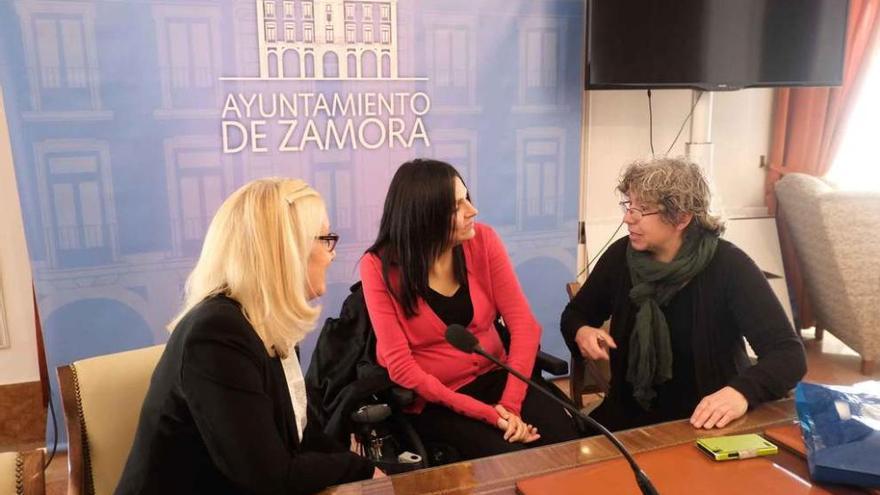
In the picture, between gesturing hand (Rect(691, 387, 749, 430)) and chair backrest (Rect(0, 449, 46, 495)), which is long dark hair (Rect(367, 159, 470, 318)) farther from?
chair backrest (Rect(0, 449, 46, 495))

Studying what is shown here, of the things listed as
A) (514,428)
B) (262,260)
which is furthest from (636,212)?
(262,260)

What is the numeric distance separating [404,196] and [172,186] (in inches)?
41.0

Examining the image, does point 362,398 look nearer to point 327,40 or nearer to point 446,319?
point 446,319

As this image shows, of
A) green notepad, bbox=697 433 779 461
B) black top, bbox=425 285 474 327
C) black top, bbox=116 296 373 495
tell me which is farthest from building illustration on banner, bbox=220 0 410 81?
green notepad, bbox=697 433 779 461

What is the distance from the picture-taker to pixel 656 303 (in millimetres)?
1900

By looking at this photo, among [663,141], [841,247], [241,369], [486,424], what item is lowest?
[486,424]

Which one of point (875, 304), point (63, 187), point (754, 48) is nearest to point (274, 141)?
point (63, 187)

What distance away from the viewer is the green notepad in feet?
3.84

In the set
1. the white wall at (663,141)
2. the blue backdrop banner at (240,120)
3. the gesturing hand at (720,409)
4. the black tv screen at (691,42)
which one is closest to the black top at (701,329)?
the gesturing hand at (720,409)

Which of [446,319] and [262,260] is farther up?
[262,260]

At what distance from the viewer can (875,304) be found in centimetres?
322

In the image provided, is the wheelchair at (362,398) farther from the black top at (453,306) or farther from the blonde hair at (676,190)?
the blonde hair at (676,190)

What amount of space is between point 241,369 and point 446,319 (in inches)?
34.5

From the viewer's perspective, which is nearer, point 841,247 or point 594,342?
point 594,342
